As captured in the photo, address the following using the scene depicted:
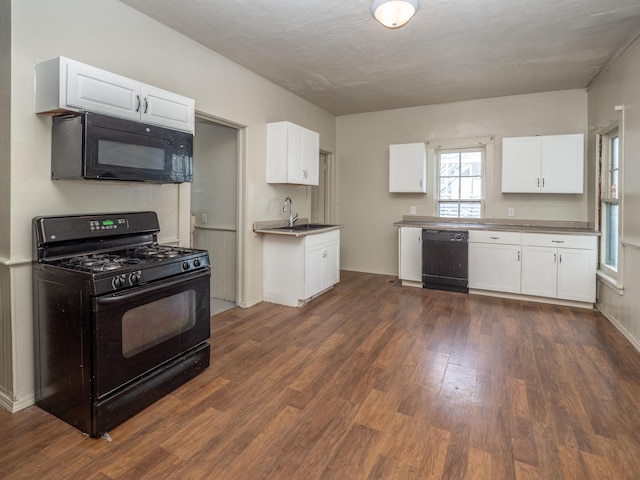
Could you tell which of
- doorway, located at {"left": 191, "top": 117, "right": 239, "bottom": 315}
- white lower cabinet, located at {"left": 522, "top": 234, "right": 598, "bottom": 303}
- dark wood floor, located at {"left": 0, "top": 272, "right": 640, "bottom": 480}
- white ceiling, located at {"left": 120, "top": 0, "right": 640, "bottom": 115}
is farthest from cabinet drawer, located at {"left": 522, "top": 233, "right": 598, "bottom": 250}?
doorway, located at {"left": 191, "top": 117, "right": 239, "bottom": 315}

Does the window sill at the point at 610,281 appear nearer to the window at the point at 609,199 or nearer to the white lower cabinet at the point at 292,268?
the window at the point at 609,199

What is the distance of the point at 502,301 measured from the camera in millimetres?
4324

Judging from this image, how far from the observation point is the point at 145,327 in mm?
2031

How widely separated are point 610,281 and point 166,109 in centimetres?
433

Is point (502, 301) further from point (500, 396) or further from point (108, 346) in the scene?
point (108, 346)

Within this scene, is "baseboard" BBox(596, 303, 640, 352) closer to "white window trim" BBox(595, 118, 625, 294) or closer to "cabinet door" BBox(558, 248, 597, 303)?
"cabinet door" BBox(558, 248, 597, 303)

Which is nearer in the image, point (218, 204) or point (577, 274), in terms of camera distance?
point (577, 274)

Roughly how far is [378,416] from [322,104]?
449 cm

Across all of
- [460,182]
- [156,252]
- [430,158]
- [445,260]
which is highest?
[430,158]

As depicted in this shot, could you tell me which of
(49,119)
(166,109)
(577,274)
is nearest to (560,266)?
(577,274)

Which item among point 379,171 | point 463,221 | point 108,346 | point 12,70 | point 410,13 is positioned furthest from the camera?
point 379,171

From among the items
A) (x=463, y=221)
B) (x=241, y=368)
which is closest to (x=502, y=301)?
(x=463, y=221)

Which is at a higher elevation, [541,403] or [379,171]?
[379,171]

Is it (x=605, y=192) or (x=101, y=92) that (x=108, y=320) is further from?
(x=605, y=192)
